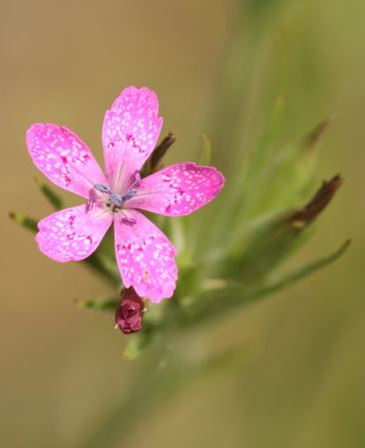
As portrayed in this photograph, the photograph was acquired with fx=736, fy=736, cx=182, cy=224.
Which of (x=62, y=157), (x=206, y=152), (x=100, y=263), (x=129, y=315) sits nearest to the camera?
(x=129, y=315)

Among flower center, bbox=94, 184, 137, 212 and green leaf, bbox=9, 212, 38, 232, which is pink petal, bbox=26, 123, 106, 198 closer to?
flower center, bbox=94, 184, 137, 212

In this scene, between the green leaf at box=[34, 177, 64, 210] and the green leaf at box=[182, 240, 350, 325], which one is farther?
the green leaf at box=[182, 240, 350, 325]

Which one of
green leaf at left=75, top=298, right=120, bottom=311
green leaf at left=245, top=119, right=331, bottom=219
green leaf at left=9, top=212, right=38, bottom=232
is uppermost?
green leaf at left=245, top=119, right=331, bottom=219

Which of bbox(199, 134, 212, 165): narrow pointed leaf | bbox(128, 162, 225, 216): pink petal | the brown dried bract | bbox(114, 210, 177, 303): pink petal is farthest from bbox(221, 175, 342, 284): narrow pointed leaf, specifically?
bbox(114, 210, 177, 303): pink petal

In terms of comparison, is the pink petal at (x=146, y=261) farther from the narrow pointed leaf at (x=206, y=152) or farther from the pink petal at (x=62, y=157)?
the narrow pointed leaf at (x=206, y=152)

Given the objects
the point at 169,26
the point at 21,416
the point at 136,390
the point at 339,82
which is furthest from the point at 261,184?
the point at 169,26

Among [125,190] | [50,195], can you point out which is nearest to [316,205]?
[125,190]

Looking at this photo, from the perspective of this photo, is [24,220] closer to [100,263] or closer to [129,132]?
[100,263]
